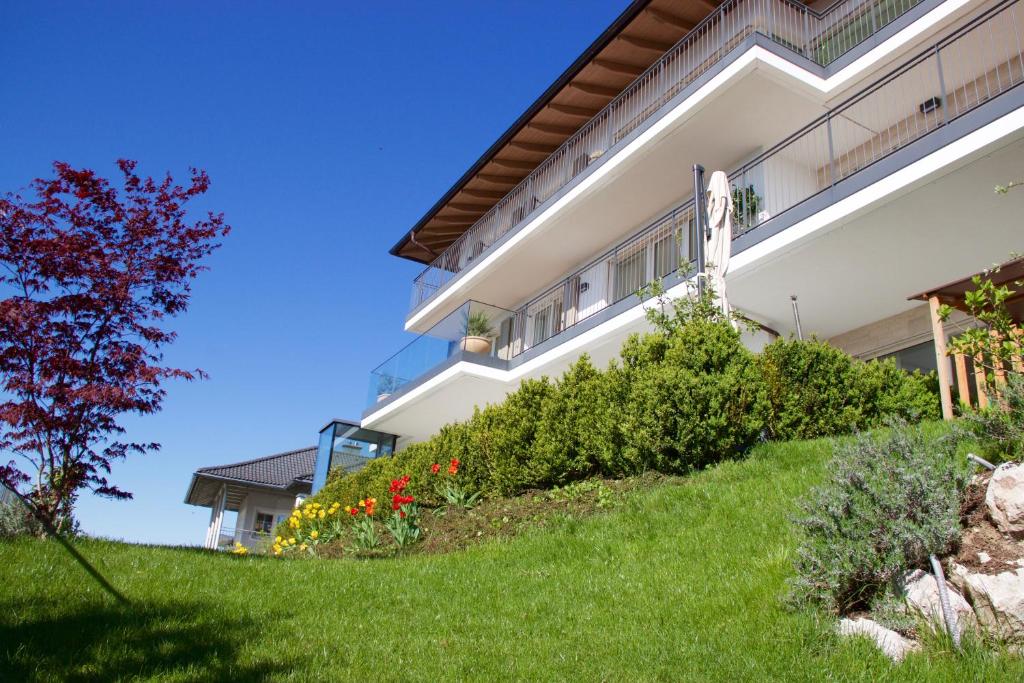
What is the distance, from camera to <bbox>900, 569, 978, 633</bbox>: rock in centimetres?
405

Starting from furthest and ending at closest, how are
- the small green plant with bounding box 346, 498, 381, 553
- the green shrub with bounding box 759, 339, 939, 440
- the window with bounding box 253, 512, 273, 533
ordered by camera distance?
the window with bounding box 253, 512, 273, 533, the small green plant with bounding box 346, 498, 381, 553, the green shrub with bounding box 759, 339, 939, 440

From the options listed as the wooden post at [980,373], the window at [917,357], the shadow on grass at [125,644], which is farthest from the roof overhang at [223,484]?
the wooden post at [980,373]

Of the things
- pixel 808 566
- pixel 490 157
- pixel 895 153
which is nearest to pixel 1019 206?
pixel 895 153

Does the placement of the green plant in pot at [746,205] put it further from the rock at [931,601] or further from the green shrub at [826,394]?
the rock at [931,601]

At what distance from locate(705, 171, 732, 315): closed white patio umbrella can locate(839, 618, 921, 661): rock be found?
22.1 ft

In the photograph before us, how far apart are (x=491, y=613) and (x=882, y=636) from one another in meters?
2.54

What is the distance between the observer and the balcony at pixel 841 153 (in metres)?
9.93

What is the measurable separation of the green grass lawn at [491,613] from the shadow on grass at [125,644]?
0.6 inches

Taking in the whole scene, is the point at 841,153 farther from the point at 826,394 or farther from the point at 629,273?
the point at 826,394

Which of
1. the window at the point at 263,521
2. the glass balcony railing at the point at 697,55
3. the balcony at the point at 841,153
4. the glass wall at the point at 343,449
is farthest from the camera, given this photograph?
the window at the point at 263,521

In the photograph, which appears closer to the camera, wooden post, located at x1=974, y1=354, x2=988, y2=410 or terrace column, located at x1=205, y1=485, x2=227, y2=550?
wooden post, located at x1=974, y1=354, x2=988, y2=410

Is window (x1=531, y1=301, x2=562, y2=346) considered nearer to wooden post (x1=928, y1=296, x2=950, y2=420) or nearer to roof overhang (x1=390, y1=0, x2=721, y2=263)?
roof overhang (x1=390, y1=0, x2=721, y2=263)

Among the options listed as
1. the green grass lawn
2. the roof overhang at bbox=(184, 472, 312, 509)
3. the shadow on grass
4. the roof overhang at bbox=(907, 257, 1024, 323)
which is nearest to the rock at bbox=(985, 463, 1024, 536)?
the green grass lawn

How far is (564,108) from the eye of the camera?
1912cm
